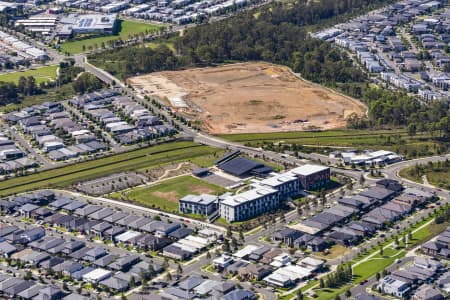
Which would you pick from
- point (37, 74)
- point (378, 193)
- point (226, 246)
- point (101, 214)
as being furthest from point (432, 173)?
point (37, 74)

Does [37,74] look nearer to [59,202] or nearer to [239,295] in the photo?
[59,202]

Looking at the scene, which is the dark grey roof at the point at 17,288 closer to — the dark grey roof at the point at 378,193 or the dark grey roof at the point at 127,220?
the dark grey roof at the point at 127,220

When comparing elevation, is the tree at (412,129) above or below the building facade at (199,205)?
above

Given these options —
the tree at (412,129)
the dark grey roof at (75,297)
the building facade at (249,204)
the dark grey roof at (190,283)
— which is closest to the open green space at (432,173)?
the tree at (412,129)

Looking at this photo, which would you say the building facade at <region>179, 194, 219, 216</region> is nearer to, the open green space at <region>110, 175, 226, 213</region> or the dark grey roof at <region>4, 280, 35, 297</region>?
the open green space at <region>110, 175, 226, 213</region>

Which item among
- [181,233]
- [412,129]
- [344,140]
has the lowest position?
[181,233]

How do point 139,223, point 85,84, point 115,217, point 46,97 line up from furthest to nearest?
point 85,84 → point 46,97 → point 115,217 → point 139,223
